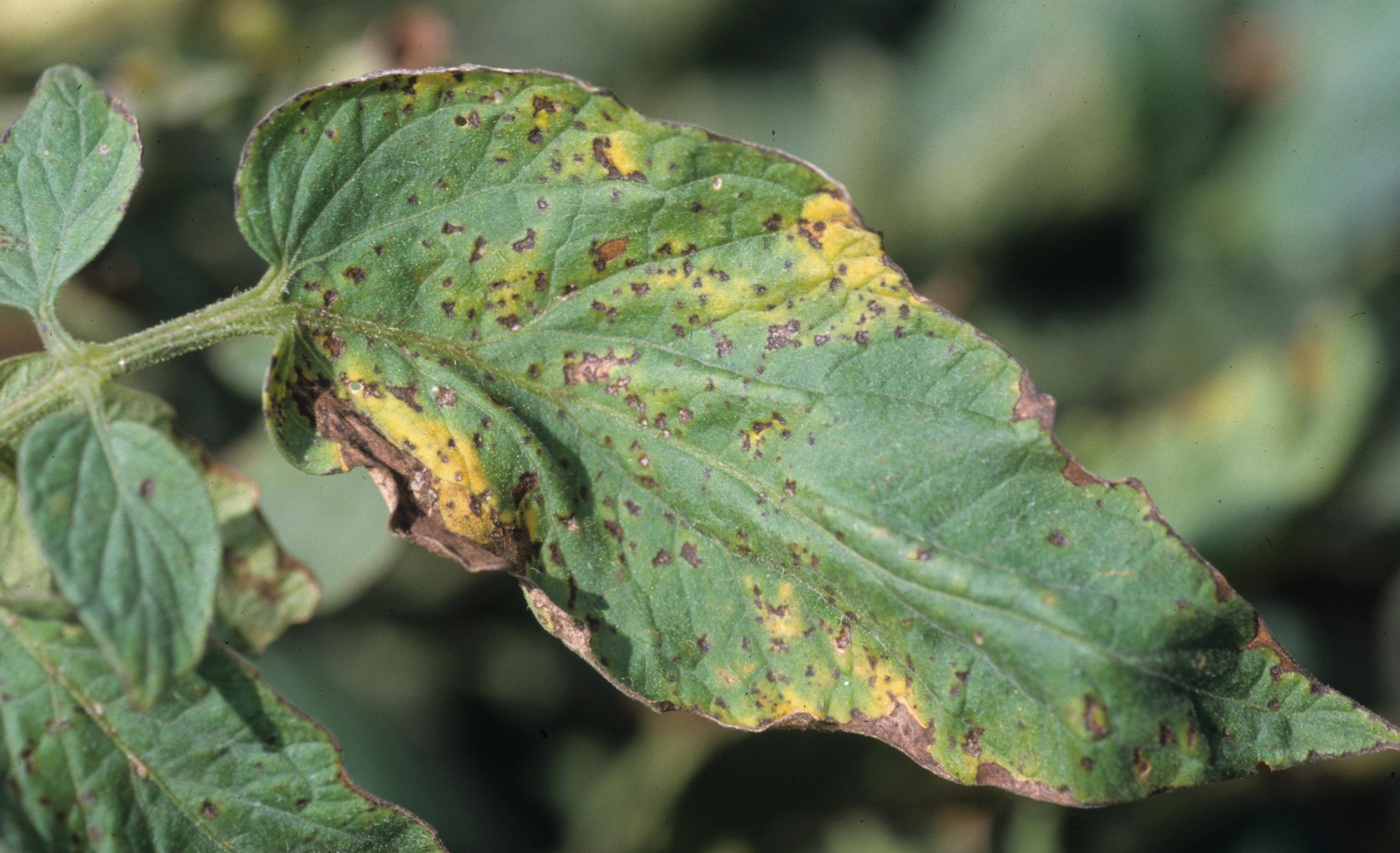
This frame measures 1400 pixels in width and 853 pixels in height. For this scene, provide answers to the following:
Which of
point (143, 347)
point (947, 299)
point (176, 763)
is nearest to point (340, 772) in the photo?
point (176, 763)

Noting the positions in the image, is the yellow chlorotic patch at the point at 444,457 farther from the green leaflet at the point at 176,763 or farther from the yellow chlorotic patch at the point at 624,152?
the yellow chlorotic patch at the point at 624,152

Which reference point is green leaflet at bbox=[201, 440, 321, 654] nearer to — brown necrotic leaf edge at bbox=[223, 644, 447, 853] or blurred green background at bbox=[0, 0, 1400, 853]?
brown necrotic leaf edge at bbox=[223, 644, 447, 853]

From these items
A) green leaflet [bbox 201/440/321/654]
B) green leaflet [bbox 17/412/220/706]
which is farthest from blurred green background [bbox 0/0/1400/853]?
green leaflet [bbox 17/412/220/706]

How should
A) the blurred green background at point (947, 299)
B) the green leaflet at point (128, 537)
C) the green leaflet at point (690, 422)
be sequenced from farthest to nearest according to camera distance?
the blurred green background at point (947, 299), the green leaflet at point (690, 422), the green leaflet at point (128, 537)

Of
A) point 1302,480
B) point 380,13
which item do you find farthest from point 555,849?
point 380,13

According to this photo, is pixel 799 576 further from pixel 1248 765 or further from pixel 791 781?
pixel 791 781

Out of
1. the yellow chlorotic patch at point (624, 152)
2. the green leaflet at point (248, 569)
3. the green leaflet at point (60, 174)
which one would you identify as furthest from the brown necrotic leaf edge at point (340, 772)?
the yellow chlorotic patch at point (624, 152)

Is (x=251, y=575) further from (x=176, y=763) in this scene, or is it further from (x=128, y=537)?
(x=128, y=537)
